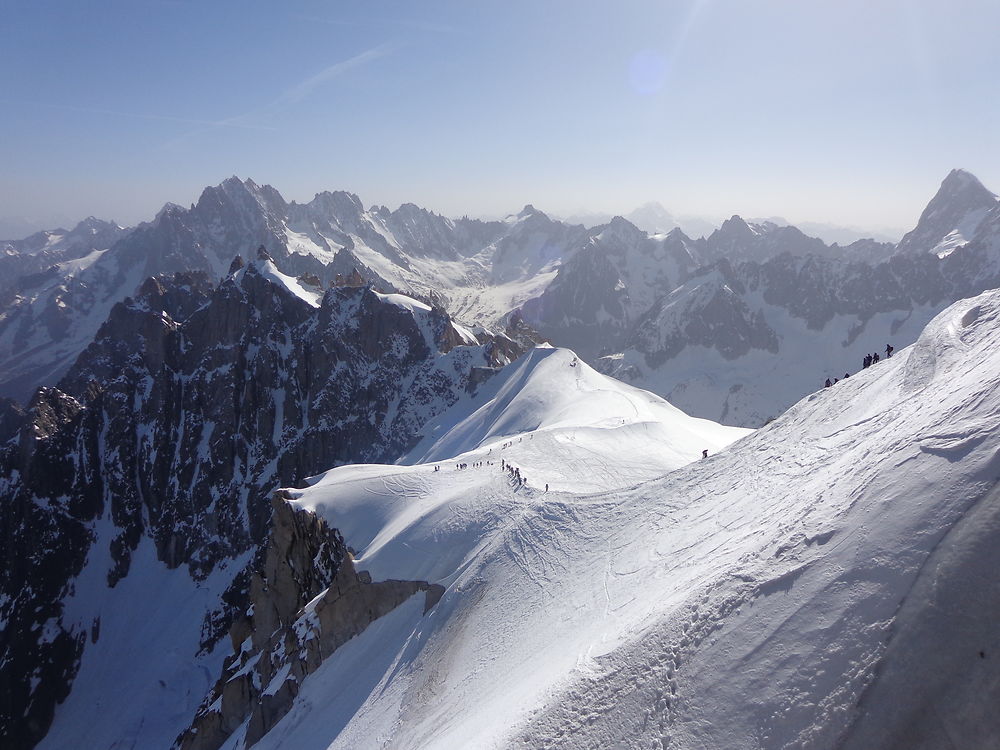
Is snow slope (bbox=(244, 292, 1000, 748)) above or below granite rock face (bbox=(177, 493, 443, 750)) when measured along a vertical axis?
above

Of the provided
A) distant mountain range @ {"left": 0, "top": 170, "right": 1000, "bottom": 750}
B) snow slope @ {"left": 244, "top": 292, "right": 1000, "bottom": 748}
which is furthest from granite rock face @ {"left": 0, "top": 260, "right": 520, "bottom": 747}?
snow slope @ {"left": 244, "top": 292, "right": 1000, "bottom": 748}

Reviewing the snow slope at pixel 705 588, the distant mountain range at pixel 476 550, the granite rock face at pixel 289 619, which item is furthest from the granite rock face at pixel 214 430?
the snow slope at pixel 705 588

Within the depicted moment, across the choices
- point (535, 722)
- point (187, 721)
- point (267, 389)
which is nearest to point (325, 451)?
point (267, 389)

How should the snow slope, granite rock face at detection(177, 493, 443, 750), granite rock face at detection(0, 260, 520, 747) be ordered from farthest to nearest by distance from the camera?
granite rock face at detection(0, 260, 520, 747)
granite rock face at detection(177, 493, 443, 750)
the snow slope

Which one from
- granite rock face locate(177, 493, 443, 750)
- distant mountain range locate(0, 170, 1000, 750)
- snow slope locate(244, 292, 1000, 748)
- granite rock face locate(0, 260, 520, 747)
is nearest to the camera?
snow slope locate(244, 292, 1000, 748)

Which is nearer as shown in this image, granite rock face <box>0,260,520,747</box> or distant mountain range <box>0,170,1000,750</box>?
distant mountain range <box>0,170,1000,750</box>

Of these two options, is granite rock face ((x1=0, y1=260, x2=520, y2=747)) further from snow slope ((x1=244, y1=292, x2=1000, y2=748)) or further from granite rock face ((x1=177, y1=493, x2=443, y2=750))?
snow slope ((x1=244, y1=292, x2=1000, y2=748))
